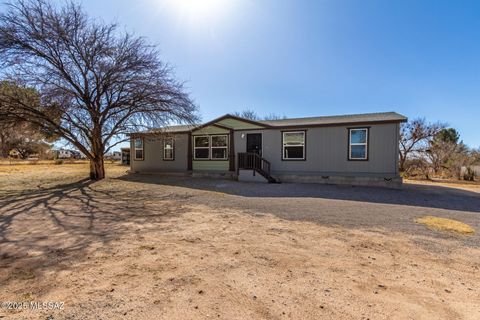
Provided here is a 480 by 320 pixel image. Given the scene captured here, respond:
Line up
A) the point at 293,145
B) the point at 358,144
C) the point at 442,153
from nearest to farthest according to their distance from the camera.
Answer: the point at 358,144 < the point at 293,145 < the point at 442,153

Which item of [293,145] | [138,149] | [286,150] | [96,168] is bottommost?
[96,168]

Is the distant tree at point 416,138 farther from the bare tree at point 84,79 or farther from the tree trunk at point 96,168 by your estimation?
the tree trunk at point 96,168

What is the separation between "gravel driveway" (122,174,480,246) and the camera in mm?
4934

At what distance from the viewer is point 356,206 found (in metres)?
6.58

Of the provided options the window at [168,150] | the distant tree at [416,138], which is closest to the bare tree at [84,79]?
the window at [168,150]

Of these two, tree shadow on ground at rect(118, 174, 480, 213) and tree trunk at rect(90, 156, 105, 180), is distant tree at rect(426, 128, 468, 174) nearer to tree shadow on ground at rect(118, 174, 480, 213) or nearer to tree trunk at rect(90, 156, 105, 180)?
tree shadow on ground at rect(118, 174, 480, 213)

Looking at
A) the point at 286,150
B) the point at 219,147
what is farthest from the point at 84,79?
the point at 286,150

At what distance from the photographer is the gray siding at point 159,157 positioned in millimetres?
14375

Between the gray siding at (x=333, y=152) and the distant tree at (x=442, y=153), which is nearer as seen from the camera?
the gray siding at (x=333, y=152)

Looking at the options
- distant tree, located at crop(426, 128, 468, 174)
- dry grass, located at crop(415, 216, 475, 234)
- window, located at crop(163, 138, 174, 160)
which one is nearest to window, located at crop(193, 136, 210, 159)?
window, located at crop(163, 138, 174, 160)

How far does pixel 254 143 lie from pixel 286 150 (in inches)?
66.8

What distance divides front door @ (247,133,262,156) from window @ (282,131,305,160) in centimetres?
123

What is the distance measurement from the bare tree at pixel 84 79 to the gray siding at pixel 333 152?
4.23 metres

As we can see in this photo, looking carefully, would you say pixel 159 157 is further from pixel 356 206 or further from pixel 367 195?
pixel 356 206
